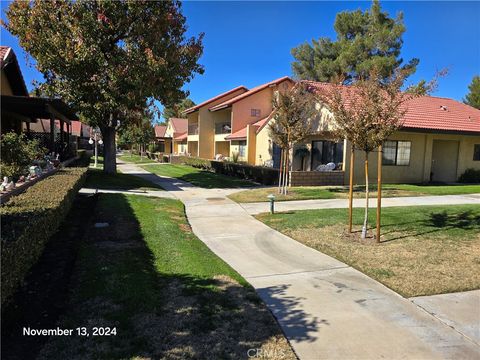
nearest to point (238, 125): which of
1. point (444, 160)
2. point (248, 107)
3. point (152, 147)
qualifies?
point (248, 107)

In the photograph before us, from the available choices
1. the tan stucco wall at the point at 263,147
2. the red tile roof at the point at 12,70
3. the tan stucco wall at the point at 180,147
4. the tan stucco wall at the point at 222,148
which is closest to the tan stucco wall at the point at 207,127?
the tan stucco wall at the point at 222,148

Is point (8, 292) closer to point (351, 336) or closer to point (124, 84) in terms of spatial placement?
point (351, 336)

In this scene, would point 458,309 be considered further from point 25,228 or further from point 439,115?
point 439,115

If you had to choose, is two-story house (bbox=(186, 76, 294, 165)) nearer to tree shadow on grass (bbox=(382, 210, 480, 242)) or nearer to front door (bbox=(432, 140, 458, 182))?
front door (bbox=(432, 140, 458, 182))

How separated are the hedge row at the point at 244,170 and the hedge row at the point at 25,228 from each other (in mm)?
11801

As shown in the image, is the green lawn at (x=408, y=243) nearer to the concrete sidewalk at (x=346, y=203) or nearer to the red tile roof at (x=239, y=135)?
the concrete sidewalk at (x=346, y=203)

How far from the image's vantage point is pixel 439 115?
806 inches

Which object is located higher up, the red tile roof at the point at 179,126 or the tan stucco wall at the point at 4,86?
the red tile roof at the point at 179,126

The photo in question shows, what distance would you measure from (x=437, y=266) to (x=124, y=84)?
569 inches

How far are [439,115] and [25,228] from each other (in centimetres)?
2140

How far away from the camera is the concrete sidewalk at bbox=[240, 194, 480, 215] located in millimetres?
11775

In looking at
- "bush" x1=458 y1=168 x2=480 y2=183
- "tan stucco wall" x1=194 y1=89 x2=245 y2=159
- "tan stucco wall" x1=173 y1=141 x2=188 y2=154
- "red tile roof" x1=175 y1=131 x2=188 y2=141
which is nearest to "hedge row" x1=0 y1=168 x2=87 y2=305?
"bush" x1=458 y1=168 x2=480 y2=183

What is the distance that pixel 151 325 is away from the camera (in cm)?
402

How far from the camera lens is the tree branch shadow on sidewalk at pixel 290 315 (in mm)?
3992
